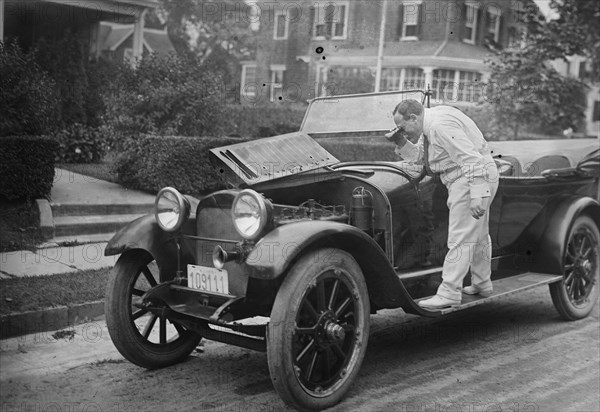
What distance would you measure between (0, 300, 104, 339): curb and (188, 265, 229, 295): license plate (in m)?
1.88

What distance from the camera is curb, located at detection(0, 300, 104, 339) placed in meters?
5.60

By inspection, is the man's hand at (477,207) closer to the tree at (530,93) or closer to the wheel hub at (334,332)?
the wheel hub at (334,332)

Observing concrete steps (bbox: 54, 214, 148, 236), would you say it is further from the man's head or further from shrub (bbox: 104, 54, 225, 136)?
the man's head

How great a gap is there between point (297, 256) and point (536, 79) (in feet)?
50.5

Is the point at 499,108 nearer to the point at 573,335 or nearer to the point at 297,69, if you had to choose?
the point at 297,69

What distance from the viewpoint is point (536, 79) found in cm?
1794

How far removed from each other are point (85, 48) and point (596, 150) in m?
12.7

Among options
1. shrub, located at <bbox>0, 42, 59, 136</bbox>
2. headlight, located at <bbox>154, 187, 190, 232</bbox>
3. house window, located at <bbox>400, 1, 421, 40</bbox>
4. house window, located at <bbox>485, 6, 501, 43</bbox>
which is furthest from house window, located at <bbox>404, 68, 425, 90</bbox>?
headlight, located at <bbox>154, 187, 190, 232</bbox>

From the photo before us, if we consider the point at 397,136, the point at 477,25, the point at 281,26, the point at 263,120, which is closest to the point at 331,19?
the point at 263,120

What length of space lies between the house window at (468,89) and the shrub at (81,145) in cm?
741

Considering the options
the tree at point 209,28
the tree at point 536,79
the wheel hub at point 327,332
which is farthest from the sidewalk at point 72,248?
the tree at point 209,28

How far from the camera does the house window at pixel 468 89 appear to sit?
796 inches

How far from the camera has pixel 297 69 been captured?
24.8 meters

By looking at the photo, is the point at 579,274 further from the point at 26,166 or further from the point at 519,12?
the point at 519,12
